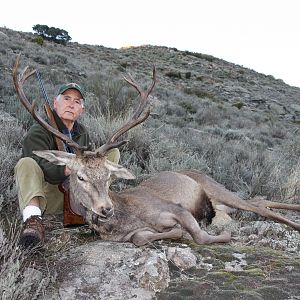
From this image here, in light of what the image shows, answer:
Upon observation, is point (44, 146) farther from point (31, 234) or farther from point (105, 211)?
point (105, 211)

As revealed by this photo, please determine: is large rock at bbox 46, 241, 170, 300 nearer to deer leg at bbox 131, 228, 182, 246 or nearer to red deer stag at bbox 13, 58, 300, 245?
deer leg at bbox 131, 228, 182, 246

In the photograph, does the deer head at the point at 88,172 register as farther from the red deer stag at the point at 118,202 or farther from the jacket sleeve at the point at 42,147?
the jacket sleeve at the point at 42,147

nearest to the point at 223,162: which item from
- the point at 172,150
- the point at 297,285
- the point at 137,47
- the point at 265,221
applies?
the point at 172,150

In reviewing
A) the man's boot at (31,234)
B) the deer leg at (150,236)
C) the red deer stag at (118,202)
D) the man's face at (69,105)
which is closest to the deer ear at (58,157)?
the red deer stag at (118,202)

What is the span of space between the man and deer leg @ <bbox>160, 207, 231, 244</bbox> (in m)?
1.08

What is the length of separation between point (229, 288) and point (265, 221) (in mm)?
2414

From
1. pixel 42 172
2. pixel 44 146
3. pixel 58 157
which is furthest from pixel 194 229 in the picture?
pixel 44 146

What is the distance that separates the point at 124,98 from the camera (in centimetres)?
1146


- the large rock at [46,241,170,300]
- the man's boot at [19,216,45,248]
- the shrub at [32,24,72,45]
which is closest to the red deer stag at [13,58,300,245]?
the large rock at [46,241,170,300]

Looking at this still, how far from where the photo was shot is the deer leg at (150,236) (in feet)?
13.6

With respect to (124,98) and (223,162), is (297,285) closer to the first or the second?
(223,162)

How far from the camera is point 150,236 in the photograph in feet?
13.6

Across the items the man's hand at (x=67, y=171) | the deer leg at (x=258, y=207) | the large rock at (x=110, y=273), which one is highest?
the man's hand at (x=67, y=171)

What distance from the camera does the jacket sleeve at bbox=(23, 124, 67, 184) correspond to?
4512mm
